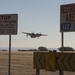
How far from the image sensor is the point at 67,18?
14.7 metres

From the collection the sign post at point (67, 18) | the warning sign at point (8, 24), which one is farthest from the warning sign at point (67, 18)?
the warning sign at point (8, 24)

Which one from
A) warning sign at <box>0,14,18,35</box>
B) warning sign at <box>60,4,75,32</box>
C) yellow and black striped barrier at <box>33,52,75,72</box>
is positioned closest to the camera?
yellow and black striped barrier at <box>33,52,75,72</box>

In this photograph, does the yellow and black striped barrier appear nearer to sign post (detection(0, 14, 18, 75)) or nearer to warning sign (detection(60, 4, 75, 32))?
warning sign (detection(60, 4, 75, 32))

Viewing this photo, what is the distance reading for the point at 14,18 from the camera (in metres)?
16.3

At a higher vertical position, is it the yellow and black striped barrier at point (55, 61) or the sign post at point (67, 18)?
the sign post at point (67, 18)

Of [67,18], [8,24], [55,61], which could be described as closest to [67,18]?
[67,18]

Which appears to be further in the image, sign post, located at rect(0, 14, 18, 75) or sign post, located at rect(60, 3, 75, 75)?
sign post, located at rect(0, 14, 18, 75)

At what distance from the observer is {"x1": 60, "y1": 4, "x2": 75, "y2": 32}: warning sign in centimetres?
1445

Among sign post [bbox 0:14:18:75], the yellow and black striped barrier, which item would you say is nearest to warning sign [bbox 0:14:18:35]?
sign post [bbox 0:14:18:75]

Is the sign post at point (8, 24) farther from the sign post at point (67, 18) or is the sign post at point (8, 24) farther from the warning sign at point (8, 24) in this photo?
the sign post at point (67, 18)

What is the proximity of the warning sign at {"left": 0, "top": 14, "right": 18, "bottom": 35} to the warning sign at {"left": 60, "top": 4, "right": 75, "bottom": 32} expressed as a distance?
96.1 inches

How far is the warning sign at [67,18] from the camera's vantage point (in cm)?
1445

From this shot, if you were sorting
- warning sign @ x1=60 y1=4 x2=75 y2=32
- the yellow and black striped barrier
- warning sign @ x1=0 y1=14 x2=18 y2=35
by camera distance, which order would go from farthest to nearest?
warning sign @ x1=0 y1=14 x2=18 y2=35, warning sign @ x1=60 y1=4 x2=75 y2=32, the yellow and black striped barrier

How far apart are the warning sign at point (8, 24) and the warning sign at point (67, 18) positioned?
2442 mm
